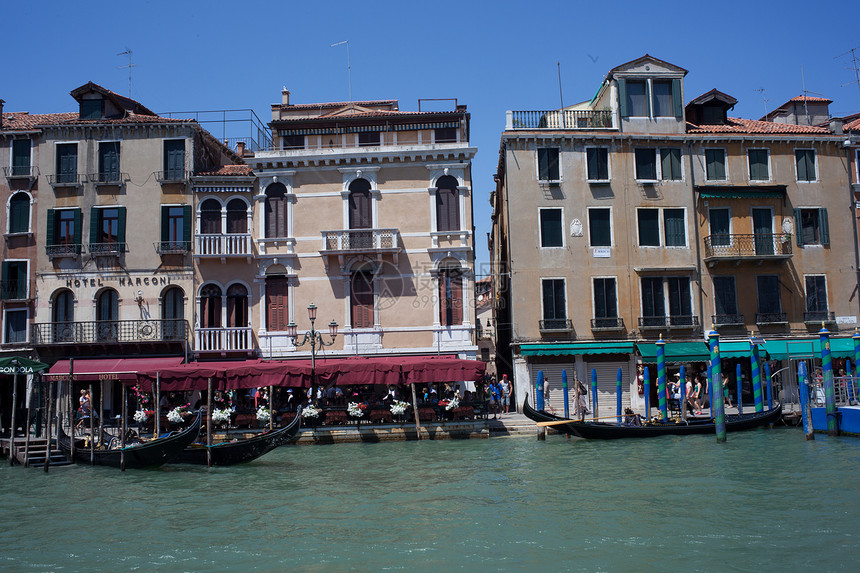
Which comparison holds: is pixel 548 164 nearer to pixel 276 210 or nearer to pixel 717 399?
pixel 276 210

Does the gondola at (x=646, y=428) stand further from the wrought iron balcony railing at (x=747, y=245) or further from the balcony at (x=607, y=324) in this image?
the wrought iron balcony railing at (x=747, y=245)

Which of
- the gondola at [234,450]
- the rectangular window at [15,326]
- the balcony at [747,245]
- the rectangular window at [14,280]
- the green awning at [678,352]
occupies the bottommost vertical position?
the gondola at [234,450]

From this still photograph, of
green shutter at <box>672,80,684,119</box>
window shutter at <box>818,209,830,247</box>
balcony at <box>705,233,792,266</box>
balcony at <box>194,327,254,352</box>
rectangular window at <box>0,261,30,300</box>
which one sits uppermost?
green shutter at <box>672,80,684,119</box>

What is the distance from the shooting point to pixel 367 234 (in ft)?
80.5

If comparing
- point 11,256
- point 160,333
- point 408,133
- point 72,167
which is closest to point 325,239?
point 408,133

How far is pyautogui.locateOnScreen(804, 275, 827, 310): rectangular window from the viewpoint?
1024 inches

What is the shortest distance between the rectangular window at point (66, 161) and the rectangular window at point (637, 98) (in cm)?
1848

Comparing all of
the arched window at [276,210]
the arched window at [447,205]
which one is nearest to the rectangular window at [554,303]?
the arched window at [447,205]

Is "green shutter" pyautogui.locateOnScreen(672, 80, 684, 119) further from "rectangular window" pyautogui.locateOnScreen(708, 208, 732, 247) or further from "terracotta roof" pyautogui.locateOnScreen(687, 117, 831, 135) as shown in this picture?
"rectangular window" pyautogui.locateOnScreen(708, 208, 732, 247)

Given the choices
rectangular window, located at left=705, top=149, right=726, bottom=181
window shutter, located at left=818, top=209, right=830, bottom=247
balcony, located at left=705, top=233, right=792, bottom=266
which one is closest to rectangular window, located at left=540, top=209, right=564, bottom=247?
balcony, located at left=705, top=233, right=792, bottom=266

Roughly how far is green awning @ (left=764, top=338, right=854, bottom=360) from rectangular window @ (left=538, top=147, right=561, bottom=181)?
8.85 m

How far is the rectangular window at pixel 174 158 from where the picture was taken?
25.4 meters

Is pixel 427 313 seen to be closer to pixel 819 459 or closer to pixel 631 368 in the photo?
pixel 631 368

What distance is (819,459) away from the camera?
16.5m
